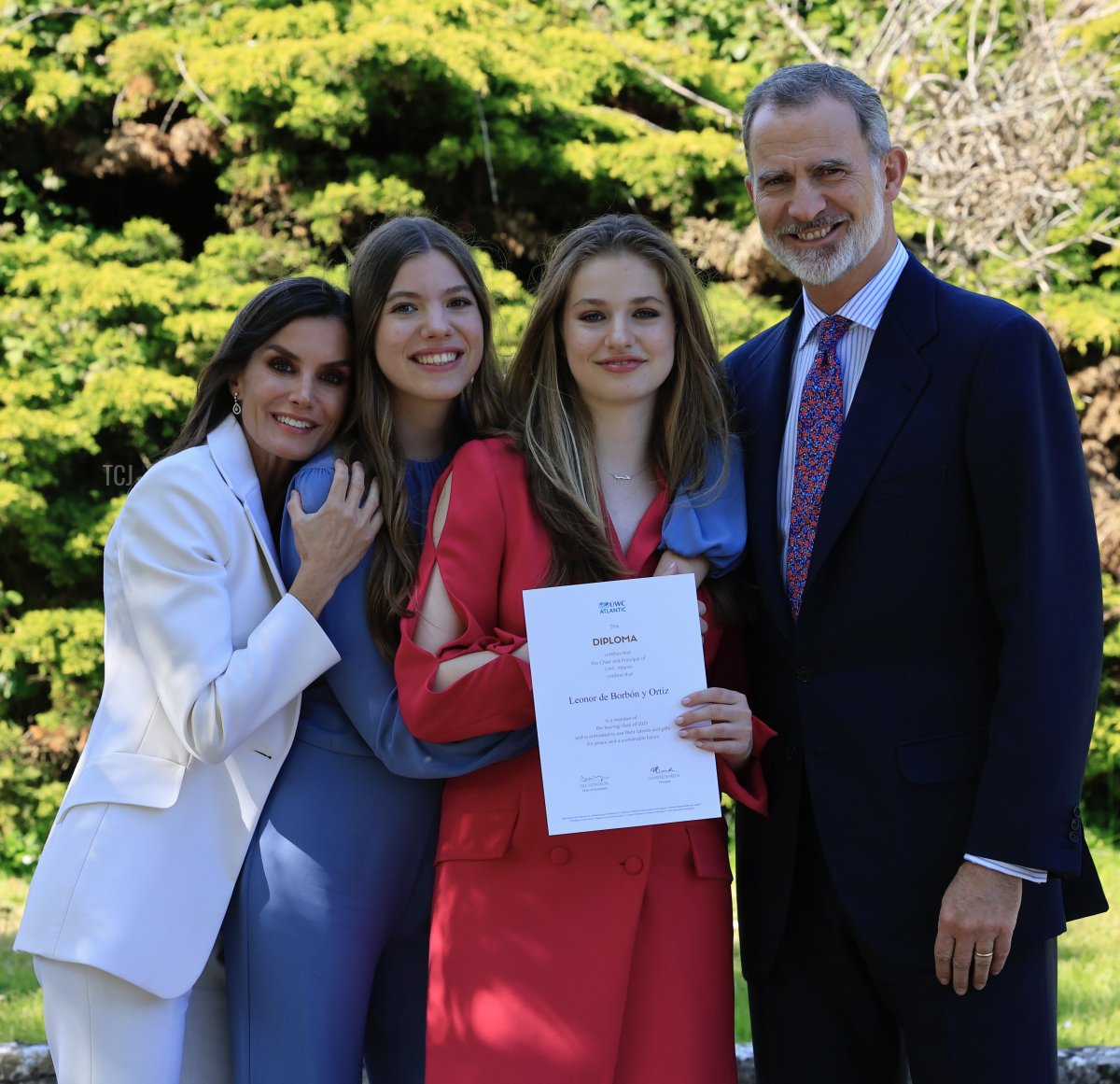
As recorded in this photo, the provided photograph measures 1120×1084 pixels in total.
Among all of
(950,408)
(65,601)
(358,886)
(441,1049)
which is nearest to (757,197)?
(950,408)

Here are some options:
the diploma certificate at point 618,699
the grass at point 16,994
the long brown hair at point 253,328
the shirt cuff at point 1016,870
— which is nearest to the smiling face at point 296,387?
the long brown hair at point 253,328

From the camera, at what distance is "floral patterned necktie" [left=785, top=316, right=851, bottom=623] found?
2812 millimetres

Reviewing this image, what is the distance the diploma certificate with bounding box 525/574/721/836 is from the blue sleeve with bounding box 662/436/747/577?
0.58 ft

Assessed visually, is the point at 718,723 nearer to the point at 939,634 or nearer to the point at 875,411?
the point at 939,634

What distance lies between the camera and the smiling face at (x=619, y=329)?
2.92m

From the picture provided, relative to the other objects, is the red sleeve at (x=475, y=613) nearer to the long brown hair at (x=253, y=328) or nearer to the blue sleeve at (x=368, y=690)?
the blue sleeve at (x=368, y=690)

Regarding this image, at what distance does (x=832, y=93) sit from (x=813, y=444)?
0.79 meters

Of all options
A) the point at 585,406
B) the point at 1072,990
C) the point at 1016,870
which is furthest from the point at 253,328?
the point at 1072,990

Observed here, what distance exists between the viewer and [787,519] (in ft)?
9.46

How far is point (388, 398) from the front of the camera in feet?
10.6

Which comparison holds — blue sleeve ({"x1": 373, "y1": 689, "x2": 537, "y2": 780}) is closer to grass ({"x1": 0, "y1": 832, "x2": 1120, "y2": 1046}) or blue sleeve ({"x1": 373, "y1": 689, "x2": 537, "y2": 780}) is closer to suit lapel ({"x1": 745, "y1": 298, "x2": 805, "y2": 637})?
suit lapel ({"x1": 745, "y1": 298, "x2": 805, "y2": 637})

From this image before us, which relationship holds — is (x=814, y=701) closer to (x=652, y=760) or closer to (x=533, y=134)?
(x=652, y=760)

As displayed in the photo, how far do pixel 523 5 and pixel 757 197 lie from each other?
541 cm

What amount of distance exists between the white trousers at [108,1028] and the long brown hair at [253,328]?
1.25 metres
